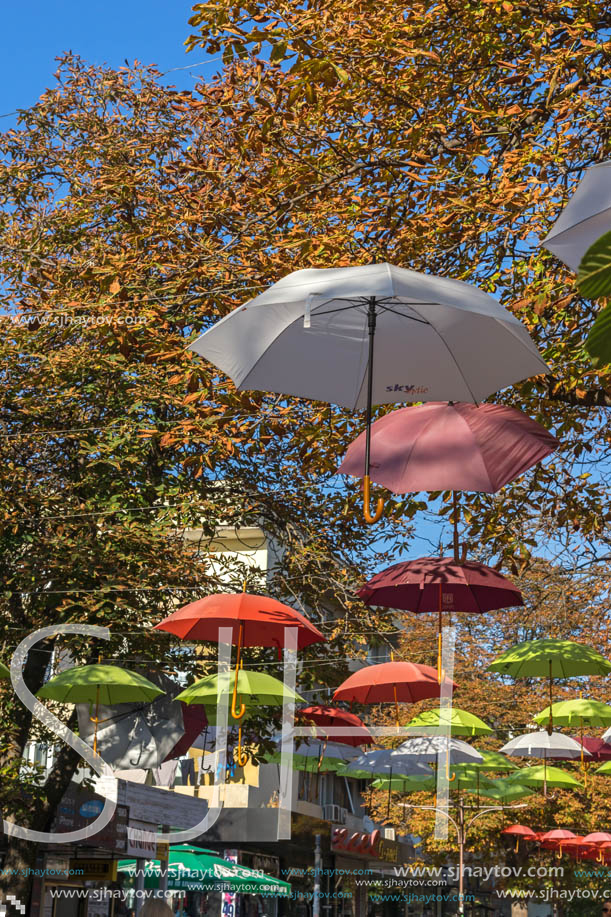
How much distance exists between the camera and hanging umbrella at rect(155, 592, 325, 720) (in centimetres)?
1066

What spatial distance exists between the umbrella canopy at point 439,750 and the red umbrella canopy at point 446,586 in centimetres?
820

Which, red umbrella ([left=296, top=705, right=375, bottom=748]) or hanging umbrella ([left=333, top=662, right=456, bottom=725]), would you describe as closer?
hanging umbrella ([left=333, top=662, right=456, bottom=725])

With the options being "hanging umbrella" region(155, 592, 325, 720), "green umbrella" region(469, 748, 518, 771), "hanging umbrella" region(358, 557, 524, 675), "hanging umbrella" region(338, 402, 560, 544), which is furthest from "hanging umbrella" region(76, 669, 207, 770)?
"hanging umbrella" region(338, 402, 560, 544)

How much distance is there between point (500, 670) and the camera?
1320 centimetres

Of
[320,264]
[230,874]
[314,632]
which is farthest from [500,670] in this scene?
[230,874]

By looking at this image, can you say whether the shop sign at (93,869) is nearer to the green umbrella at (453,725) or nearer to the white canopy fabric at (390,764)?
the white canopy fabric at (390,764)

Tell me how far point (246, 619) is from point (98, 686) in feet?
11.8

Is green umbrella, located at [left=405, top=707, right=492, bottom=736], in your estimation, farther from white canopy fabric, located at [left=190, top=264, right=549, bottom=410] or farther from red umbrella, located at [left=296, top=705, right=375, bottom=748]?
white canopy fabric, located at [left=190, top=264, right=549, bottom=410]

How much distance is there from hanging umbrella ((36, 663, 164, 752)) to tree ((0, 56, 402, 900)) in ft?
3.22

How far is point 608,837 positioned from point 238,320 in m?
23.1

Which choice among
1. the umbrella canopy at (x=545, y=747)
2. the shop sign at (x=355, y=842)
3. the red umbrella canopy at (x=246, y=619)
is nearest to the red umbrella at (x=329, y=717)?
the umbrella canopy at (x=545, y=747)

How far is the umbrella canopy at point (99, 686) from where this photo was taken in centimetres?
1295

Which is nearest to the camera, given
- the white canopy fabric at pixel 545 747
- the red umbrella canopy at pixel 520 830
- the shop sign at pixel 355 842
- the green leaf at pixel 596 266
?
the green leaf at pixel 596 266

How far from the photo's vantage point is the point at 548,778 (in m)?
20.5
